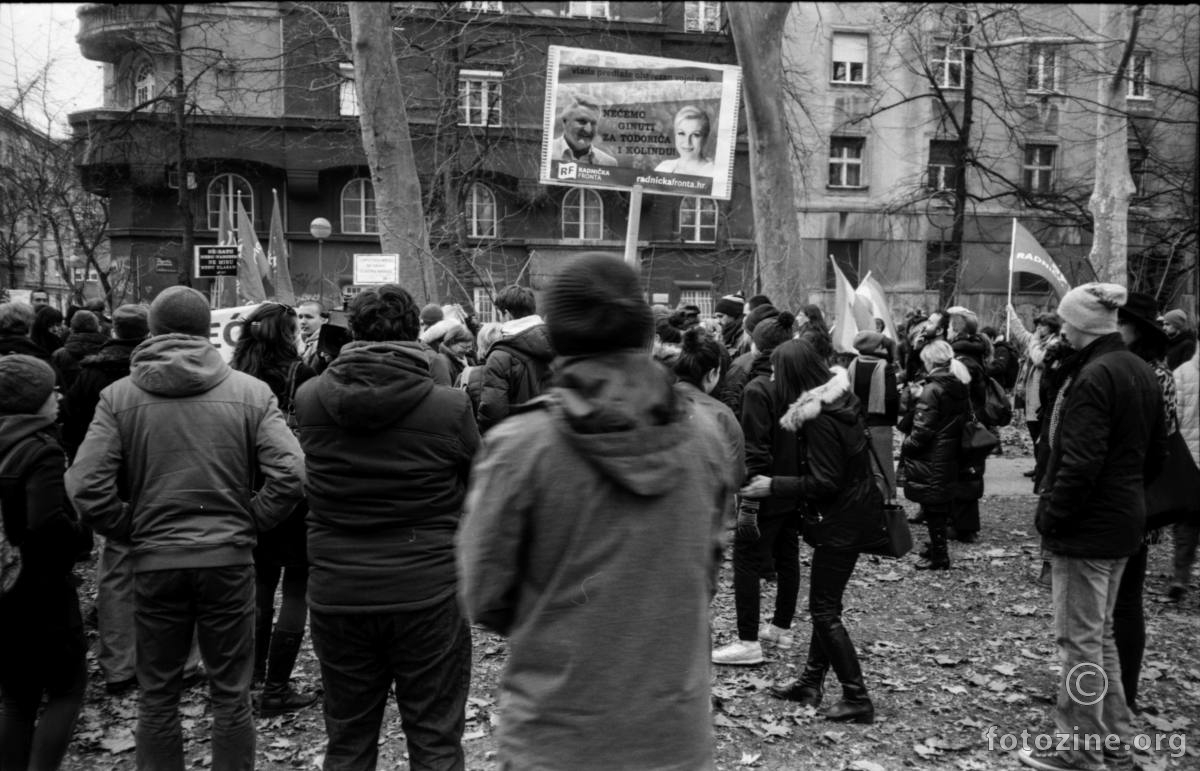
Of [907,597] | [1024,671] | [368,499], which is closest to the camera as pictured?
[368,499]

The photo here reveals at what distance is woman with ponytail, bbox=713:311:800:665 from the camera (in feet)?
18.1

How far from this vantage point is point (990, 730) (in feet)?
16.9

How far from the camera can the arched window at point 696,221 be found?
37406 mm

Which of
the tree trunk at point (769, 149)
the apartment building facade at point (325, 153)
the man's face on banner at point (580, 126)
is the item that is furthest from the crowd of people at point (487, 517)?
the apartment building facade at point (325, 153)

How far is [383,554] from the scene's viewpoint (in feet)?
11.9

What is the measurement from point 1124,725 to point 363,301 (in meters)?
3.99

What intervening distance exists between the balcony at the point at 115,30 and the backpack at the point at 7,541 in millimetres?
29875

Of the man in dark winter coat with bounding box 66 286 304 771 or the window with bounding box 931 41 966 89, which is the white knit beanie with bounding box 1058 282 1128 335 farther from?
the window with bounding box 931 41 966 89

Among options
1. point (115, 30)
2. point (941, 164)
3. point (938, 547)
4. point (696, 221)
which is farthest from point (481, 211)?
point (938, 547)

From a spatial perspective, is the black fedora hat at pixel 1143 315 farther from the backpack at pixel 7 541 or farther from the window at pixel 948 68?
the window at pixel 948 68

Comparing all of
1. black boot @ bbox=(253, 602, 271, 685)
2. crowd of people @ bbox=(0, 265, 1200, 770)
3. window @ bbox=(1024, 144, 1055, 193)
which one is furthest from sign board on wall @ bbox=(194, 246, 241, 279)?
window @ bbox=(1024, 144, 1055, 193)

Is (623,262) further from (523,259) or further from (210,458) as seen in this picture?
(523,259)

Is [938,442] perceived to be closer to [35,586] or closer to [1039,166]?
[35,586]

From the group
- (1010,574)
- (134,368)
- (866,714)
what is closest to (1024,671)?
(866,714)
